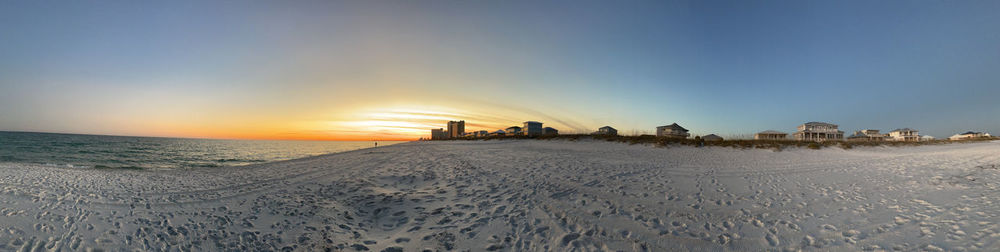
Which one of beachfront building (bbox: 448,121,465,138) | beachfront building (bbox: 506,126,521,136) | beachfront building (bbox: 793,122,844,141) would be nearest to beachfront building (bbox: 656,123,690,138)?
beachfront building (bbox: 793,122,844,141)

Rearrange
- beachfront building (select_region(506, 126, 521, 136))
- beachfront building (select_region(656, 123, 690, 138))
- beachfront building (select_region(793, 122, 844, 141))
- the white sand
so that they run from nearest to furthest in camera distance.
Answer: the white sand → beachfront building (select_region(656, 123, 690, 138)) → beachfront building (select_region(793, 122, 844, 141)) → beachfront building (select_region(506, 126, 521, 136))

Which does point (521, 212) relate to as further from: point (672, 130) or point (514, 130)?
point (514, 130)

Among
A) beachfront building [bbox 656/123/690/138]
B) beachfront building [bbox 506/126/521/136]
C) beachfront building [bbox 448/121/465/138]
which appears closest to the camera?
beachfront building [bbox 656/123/690/138]

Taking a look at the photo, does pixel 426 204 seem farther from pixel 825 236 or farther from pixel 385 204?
pixel 825 236

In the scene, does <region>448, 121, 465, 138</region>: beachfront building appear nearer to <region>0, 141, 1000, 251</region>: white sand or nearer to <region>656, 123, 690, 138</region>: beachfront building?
<region>656, 123, 690, 138</region>: beachfront building

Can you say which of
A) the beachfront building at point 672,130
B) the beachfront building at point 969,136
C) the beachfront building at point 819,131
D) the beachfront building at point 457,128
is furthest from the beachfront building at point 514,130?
the beachfront building at point 969,136

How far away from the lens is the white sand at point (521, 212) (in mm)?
4473

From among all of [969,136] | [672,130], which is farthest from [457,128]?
[969,136]

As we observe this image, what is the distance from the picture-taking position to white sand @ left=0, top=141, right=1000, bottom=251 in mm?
4473

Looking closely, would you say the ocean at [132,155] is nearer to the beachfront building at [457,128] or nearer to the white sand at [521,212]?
the white sand at [521,212]

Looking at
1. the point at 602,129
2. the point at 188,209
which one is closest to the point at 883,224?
the point at 188,209

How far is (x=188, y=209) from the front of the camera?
19.9 feet

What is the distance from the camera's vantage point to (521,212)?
19.3 ft

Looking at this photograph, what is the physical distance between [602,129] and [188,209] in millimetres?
40718
